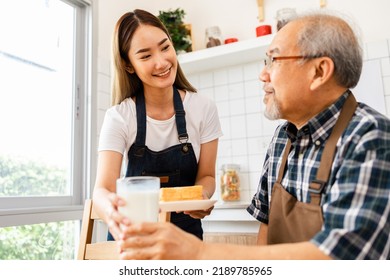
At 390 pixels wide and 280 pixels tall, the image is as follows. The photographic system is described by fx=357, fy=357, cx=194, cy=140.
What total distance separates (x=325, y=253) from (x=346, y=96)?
0.43m

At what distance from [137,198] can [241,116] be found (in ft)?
7.01

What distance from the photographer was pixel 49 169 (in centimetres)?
222

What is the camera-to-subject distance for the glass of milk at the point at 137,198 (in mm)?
649

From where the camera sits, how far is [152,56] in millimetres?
1216

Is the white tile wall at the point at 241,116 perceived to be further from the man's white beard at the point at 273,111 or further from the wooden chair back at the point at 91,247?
the man's white beard at the point at 273,111

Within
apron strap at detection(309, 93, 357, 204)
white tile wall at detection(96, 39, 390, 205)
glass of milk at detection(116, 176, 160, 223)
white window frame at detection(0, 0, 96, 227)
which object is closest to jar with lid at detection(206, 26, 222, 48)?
white tile wall at detection(96, 39, 390, 205)

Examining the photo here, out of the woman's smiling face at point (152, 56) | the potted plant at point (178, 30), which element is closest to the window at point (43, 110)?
the potted plant at point (178, 30)

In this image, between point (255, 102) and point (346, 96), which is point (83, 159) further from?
point (346, 96)

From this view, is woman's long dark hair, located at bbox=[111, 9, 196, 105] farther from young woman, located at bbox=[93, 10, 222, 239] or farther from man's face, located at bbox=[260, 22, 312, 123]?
man's face, located at bbox=[260, 22, 312, 123]

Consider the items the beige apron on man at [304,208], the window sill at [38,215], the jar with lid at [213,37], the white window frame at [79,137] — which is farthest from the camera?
the jar with lid at [213,37]

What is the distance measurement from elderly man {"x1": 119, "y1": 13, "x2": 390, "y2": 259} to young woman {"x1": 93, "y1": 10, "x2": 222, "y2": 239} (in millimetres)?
281

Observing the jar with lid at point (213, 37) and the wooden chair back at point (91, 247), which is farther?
the jar with lid at point (213, 37)

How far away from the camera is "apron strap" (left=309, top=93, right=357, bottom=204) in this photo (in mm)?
802
